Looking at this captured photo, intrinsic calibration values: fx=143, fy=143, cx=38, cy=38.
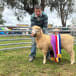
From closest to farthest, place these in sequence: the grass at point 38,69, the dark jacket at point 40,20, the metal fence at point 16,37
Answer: the grass at point 38,69 → the dark jacket at point 40,20 → the metal fence at point 16,37

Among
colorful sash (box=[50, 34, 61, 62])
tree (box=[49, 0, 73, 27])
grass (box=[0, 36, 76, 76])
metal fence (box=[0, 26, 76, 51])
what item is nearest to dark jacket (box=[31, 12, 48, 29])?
colorful sash (box=[50, 34, 61, 62])

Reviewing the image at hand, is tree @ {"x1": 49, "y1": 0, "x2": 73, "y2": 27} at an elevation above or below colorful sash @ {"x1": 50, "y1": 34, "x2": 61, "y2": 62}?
above

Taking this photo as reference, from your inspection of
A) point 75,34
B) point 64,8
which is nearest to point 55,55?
point 75,34

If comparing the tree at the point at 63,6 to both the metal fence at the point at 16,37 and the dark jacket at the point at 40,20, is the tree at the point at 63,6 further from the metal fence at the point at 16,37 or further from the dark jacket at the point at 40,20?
the dark jacket at the point at 40,20

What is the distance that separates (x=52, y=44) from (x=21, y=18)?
19140 millimetres

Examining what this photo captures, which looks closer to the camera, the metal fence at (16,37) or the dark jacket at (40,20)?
the dark jacket at (40,20)

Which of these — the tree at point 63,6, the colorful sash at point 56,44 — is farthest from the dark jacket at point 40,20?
the tree at point 63,6

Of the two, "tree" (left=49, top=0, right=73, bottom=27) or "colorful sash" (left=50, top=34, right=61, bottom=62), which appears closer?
"colorful sash" (left=50, top=34, right=61, bottom=62)

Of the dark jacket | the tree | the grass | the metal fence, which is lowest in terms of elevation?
the grass

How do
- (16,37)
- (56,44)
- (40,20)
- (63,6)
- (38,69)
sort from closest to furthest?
(38,69) < (56,44) < (40,20) < (16,37) < (63,6)

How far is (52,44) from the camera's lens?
4207mm

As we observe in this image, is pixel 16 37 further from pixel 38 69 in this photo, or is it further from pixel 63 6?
pixel 63 6

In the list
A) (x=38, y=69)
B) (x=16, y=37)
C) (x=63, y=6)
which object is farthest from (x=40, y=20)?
(x=63, y=6)

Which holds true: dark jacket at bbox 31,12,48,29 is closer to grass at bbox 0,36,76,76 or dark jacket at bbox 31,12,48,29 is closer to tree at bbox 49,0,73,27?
grass at bbox 0,36,76,76
